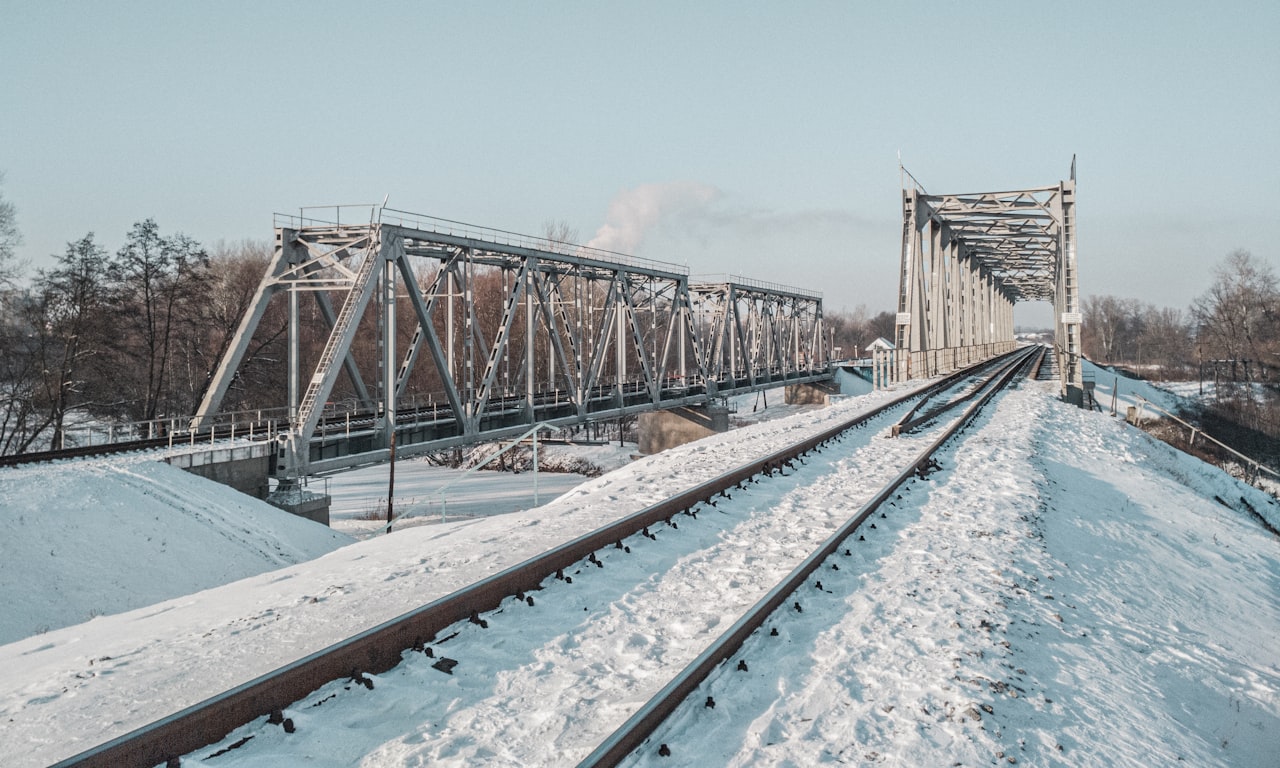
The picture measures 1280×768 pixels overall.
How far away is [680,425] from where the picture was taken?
48.2 metres

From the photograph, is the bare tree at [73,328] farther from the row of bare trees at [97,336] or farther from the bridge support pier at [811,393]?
the bridge support pier at [811,393]

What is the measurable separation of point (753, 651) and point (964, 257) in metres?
55.9

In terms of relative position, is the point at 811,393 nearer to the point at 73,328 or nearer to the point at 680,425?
the point at 680,425

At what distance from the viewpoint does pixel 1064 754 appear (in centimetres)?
430

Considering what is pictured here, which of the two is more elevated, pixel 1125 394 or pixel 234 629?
pixel 234 629

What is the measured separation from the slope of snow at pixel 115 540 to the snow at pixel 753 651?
7.46 meters

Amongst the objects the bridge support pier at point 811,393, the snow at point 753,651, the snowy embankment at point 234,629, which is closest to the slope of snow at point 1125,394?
the bridge support pier at point 811,393

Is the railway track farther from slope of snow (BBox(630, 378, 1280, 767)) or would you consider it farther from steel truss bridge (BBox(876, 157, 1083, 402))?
steel truss bridge (BBox(876, 157, 1083, 402))

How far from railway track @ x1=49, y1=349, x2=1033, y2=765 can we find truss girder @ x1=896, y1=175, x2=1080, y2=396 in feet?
92.4

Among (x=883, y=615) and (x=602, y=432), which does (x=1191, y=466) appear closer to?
(x=883, y=615)

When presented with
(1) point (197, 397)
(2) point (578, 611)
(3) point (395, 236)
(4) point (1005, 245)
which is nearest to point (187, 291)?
(1) point (197, 397)

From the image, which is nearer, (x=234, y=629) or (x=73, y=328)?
(x=234, y=629)

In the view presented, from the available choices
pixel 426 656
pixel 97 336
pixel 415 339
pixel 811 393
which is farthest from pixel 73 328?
pixel 811 393

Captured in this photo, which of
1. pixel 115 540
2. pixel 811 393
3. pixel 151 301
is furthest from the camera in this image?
pixel 811 393
